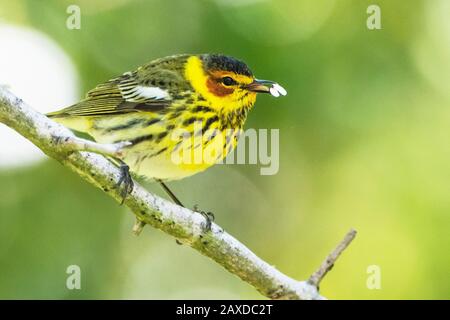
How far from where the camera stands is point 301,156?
695cm

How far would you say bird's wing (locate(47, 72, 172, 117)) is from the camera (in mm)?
4699

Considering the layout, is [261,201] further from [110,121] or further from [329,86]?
[110,121]

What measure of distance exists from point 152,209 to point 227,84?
1.25 m

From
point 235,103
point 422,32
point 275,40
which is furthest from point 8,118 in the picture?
point 422,32

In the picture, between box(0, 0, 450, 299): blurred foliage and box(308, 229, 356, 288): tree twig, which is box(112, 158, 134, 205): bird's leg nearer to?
box(308, 229, 356, 288): tree twig

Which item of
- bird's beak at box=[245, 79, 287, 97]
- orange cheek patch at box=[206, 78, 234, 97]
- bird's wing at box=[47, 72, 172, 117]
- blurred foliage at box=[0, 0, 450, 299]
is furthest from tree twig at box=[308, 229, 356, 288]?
blurred foliage at box=[0, 0, 450, 299]

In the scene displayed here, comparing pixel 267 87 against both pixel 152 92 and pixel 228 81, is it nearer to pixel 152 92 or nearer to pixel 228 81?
pixel 228 81

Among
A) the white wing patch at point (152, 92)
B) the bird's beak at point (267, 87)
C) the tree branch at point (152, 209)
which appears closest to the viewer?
the tree branch at point (152, 209)

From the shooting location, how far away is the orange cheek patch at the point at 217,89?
4.67m

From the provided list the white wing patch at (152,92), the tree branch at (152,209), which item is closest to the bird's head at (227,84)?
the white wing patch at (152,92)

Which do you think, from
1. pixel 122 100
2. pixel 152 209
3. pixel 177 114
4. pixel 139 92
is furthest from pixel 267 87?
pixel 152 209

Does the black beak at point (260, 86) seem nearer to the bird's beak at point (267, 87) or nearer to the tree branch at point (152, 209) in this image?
the bird's beak at point (267, 87)

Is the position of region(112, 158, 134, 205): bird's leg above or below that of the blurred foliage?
below

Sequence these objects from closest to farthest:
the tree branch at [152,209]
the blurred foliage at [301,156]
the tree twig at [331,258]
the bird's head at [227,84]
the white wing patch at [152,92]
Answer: the tree branch at [152,209]
the tree twig at [331,258]
the bird's head at [227,84]
the white wing patch at [152,92]
the blurred foliage at [301,156]
